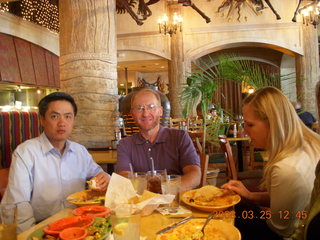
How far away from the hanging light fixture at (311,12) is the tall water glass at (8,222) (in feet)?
30.9

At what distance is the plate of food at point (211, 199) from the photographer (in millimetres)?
1335

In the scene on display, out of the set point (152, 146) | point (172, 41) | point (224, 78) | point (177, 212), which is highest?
point (172, 41)

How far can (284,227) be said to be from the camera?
1.45 meters

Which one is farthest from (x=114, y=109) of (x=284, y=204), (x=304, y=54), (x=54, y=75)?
(x=304, y=54)

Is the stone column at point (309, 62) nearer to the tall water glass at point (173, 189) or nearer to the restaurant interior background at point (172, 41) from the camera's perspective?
the restaurant interior background at point (172, 41)

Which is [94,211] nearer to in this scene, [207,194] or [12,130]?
[207,194]

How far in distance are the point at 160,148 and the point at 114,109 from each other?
1605 mm

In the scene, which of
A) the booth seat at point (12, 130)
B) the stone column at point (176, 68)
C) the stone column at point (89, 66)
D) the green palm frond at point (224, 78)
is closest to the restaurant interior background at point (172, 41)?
the stone column at point (176, 68)

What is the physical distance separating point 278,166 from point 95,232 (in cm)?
93

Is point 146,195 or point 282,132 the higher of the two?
point 282,132

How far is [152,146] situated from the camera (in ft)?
7.45

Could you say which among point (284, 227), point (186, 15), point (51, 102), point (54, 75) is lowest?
point (284, 227)

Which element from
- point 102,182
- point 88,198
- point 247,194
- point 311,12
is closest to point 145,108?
point 102,182

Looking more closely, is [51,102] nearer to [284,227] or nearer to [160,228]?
[160,228]
